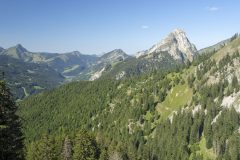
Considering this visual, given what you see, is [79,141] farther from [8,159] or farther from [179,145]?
[179,145]

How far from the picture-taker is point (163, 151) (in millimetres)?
195875

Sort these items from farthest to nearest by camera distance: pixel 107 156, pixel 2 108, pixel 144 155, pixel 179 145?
pixel 179 145, pixel 144 155, pixel 107 156, pixel 2 108

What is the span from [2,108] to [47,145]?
63.0 metres

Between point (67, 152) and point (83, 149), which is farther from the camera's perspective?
point (67, 152)

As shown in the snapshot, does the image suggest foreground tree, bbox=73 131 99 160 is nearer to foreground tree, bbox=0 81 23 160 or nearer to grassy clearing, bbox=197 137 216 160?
foreground tree, bbox=0 81 23 160

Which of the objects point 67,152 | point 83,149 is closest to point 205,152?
point 83,149

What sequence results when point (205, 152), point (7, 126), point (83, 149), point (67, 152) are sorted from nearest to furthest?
point (7, 126), point (83, 149), point (67, 152), point (205, 152)

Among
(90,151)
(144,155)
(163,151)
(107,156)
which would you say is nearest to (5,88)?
(90,151)

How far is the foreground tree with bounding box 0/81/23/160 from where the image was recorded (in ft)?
125

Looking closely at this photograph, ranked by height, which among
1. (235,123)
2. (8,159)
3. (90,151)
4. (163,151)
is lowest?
(163,151)

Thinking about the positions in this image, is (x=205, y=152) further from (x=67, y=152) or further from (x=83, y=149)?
(x=67, y=152)

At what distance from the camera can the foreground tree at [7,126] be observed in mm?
38250

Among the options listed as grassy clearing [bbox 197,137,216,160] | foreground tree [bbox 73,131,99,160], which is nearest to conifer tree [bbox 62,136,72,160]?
foreground tree [bbox 73,131,99,160]

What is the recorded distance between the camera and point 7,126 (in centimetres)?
3744
